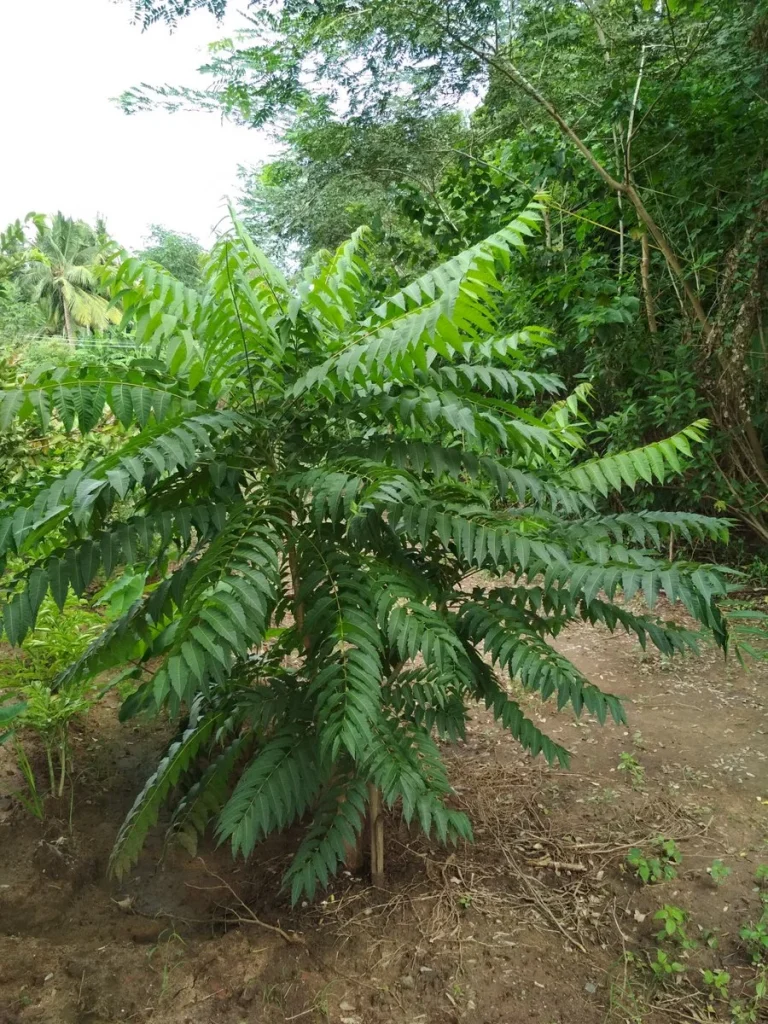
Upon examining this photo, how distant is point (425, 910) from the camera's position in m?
1.83

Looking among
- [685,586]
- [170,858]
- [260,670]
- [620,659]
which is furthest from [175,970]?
[620,659]

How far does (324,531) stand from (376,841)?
106cm

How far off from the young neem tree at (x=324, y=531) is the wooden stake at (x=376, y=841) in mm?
64

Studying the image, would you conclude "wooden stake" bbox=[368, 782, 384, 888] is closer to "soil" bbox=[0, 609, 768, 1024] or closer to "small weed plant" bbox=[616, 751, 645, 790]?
"soil" bbox=[0, 609, 768, 1024]

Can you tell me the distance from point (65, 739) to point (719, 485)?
4.27m

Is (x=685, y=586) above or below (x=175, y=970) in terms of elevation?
above

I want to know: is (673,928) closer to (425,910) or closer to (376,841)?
(425,910)

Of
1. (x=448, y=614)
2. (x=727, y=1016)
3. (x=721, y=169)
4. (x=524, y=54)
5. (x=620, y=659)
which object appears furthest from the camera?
(x=524, y=54)

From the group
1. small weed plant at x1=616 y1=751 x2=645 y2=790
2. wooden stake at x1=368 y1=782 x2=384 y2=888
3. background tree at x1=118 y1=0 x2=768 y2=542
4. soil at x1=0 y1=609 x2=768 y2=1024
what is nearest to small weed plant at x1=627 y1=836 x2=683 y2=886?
soil at x1=0 y1=609 x2=768 y2=1024

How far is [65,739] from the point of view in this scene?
228 cm

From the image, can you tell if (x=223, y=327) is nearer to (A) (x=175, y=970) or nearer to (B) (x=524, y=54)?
(A) (x=175, y=970)

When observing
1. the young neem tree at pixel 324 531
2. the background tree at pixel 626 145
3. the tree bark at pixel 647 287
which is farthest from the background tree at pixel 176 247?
the young neem tree at pixel 324 531

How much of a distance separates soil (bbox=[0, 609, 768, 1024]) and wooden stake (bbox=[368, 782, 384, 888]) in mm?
46

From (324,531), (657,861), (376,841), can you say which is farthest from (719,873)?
(324,531)
